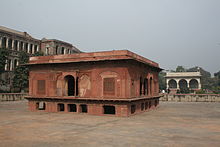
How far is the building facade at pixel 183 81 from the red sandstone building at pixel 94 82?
161ft

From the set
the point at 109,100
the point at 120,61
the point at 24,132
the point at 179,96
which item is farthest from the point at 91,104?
the point at 179,96

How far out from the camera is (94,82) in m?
21.2

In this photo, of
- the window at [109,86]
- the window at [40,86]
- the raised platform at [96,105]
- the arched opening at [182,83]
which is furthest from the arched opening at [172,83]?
the window at [109,86]

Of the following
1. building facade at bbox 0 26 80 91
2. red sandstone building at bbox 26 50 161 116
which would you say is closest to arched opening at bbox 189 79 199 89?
building facade at bbox 0 26 80 91

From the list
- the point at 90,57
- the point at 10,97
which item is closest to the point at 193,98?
the point at 90,57

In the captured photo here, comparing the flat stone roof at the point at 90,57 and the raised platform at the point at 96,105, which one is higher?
the flat stone roof at the point at 90,57

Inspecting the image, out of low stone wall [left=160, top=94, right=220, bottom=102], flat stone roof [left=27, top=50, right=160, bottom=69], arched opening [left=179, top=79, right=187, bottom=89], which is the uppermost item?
flat stone roof [left=27, top=50, right=160, bottom=69]

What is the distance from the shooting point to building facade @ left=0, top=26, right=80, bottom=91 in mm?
51844

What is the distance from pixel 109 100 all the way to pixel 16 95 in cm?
3078

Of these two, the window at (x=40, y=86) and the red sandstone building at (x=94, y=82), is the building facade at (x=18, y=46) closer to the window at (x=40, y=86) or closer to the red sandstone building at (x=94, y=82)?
the window at (x=40, y=86)

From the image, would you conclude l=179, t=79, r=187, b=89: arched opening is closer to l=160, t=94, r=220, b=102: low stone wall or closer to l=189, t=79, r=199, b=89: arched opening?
l=189, t=79, r=199, b=89: arched opening

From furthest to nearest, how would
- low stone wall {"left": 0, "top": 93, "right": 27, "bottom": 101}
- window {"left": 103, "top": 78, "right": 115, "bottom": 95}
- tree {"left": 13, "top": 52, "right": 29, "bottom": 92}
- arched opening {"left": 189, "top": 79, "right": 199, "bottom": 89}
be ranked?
arched opening {"left": 189, "top": 79, "right": 199, "bottom": 89}, tree {"left": 13, "top": 52, "right": 29, "bottom": 92}, low stone wall {"left": 0, "top": 93, "right": 27, "bottom": 101}, window {"left": 103, "top": 78, "right": 115, "bottom": 95}

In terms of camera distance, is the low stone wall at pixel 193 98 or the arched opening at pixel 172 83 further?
the arched opening at pixel 172 83

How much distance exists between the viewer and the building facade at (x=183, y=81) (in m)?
70.1
